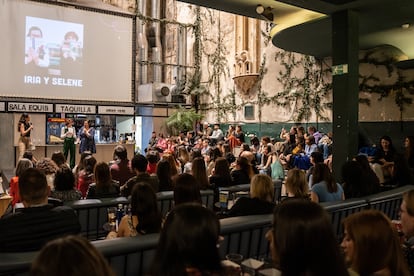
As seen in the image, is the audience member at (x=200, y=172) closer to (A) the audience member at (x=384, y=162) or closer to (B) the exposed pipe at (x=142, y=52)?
(A) the audience member at (x=384, y=162)

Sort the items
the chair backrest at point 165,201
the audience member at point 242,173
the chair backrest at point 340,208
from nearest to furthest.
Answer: the chair backrest at point 340,208 < the chair backrest at point 165,201 < the audience member at point 242,173

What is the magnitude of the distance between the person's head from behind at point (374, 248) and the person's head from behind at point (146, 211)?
1271 mm

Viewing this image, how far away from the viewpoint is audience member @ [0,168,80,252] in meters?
2.16

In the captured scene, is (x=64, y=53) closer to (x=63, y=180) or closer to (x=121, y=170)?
(x=121, y=170)

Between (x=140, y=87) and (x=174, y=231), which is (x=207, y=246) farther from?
(x=140, y=87)

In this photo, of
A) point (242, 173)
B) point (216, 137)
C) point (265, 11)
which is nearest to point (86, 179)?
point (242, 173)

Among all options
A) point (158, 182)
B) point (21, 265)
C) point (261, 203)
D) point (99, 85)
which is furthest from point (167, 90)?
point (21, 265)

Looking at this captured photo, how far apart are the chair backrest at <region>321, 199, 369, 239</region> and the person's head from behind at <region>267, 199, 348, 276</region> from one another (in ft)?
6.53

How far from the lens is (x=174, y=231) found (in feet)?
4.55

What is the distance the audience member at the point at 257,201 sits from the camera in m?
3.12

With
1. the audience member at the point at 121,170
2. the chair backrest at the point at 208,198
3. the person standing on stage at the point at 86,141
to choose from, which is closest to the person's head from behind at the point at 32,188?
the chair backrest at the point at 208,198

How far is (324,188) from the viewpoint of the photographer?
4.06 m

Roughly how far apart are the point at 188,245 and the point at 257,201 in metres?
1.86

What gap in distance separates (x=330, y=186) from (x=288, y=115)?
28.9 ft
